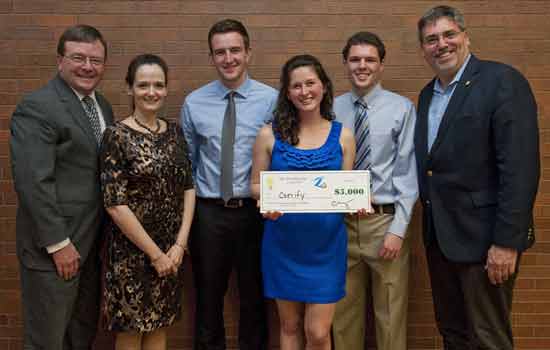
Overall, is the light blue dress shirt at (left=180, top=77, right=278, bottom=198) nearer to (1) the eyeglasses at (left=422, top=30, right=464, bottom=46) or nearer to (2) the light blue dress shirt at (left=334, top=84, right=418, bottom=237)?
(2) the light blue dress shirt at (left=334, top=84, right=418, bottom=237)

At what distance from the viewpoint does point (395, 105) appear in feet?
8.89

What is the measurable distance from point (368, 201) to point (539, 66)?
6.06 feet

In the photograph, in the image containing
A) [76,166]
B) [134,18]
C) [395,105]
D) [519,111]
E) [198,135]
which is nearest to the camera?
[519,111]

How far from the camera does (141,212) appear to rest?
2420mm

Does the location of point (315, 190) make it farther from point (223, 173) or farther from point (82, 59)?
point (82, 59)

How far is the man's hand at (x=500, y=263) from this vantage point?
89.9 inches

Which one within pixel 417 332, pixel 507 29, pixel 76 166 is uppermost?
pixel 507 29

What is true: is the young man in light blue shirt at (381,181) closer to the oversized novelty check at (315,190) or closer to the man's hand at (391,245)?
the man's hand at (391,245)

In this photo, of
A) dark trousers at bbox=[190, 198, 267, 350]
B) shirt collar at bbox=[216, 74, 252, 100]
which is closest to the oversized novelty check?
dark trousers at bbox=[190, 198, 267, 350]

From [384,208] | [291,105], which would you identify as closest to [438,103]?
[384,208]

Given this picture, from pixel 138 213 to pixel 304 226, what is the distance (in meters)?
0.84

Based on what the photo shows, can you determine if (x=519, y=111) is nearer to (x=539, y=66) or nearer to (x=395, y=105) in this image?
(x=395, y=105)

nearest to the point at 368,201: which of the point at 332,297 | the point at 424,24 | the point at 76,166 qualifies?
the point at 332,297

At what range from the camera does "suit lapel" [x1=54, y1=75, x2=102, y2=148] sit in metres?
2.44
